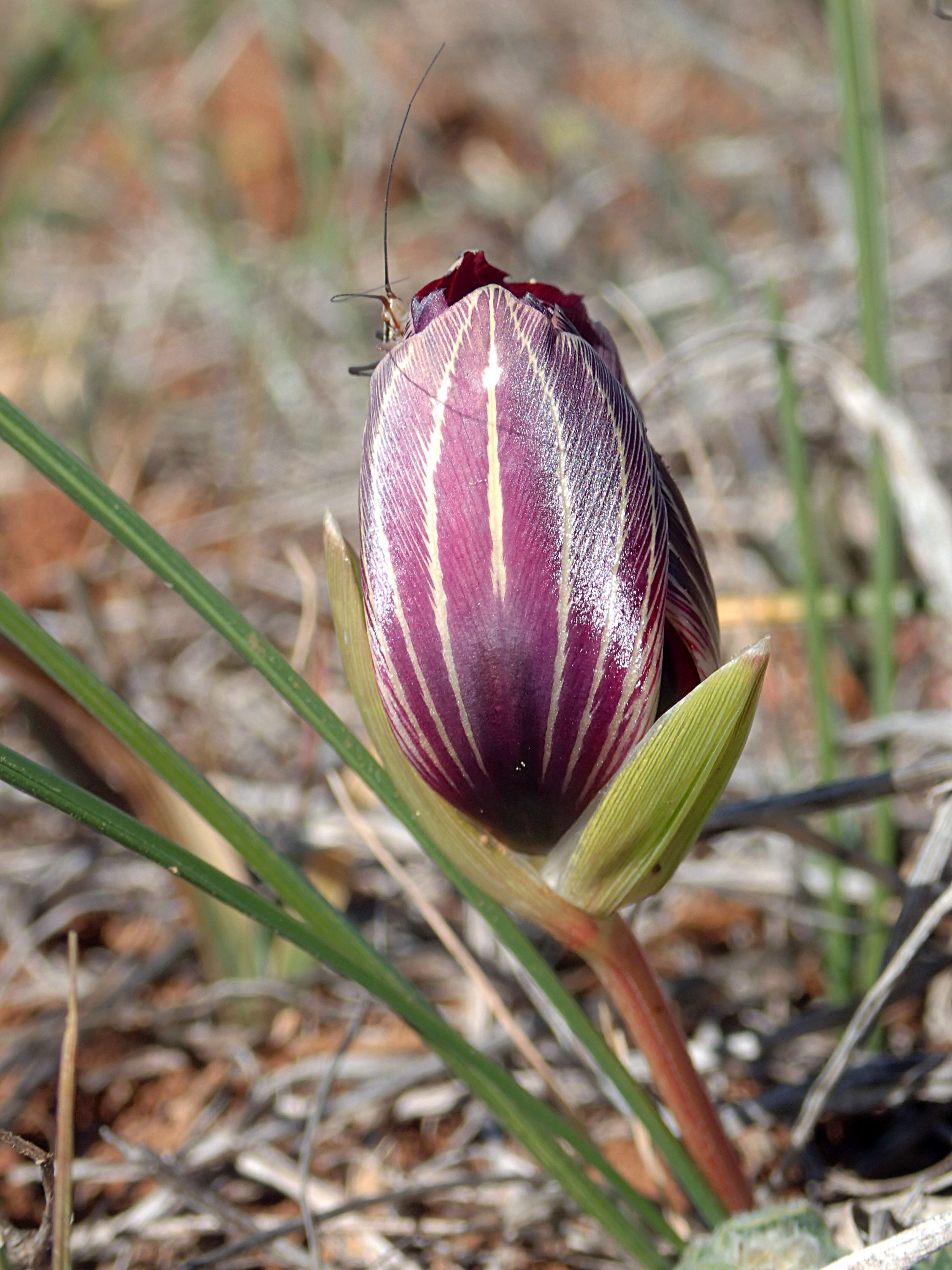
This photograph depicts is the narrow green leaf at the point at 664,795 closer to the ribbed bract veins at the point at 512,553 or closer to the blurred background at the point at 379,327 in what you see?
the ribbed bract veins at the point at 512,553

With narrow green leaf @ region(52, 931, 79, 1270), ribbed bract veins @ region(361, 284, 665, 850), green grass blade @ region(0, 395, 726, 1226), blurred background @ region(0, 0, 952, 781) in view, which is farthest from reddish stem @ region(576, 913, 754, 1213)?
blurred background @ region(0, 0, 952, 781)

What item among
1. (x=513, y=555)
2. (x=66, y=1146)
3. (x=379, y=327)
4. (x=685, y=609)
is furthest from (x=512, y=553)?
(x=379, y=327)

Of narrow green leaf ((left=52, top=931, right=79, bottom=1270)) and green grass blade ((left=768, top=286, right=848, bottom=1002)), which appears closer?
narrow green leaf ((left=52, top=931, right=79, bottom=1270))

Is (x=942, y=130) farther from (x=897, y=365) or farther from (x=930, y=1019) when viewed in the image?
(x=930, y=1019)

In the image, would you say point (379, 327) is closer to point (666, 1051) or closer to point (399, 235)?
point (399, 235)

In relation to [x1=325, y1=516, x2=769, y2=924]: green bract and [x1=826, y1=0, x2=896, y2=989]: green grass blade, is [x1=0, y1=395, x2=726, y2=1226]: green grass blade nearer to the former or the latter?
[x1=325, y1=516, x2=769, y2=924]: green bract
